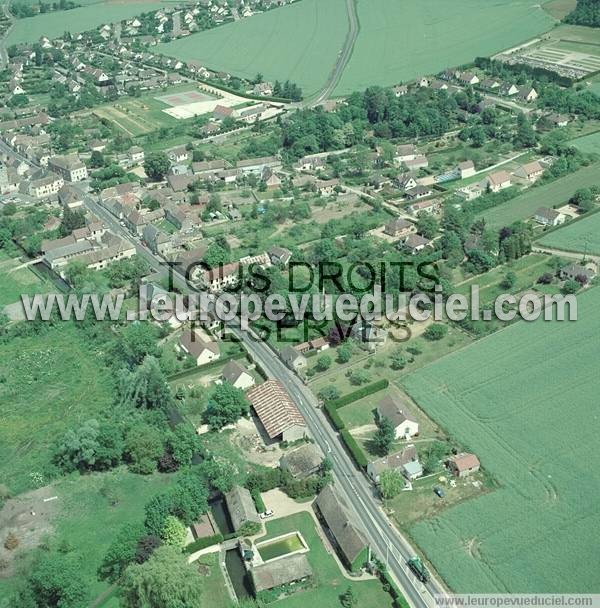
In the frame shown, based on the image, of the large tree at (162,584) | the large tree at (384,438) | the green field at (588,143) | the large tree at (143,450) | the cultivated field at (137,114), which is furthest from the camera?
the cultivated field at (137,114)

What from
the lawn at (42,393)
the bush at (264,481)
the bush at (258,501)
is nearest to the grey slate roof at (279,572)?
the bush at (258,501)

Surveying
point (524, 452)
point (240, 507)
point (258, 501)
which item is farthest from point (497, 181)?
point (240, 507)

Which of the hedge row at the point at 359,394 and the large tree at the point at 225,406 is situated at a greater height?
the large tree at the point at 225,406

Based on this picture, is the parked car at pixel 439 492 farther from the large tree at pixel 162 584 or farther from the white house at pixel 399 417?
the large tree at pixel 162 584

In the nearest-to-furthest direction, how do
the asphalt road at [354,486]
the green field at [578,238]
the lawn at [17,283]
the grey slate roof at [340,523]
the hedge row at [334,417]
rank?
the asphalt road at [354,486], the grey slate roof at [340,523], the hedge row at [334,417], the lawn at [17,283], the green field at [578,238]

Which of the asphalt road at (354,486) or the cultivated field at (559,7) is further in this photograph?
the cultivated field at (559,7)

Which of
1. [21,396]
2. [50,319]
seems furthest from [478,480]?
[50,319]

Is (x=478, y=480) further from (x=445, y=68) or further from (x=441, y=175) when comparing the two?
(x=445, y=68)
